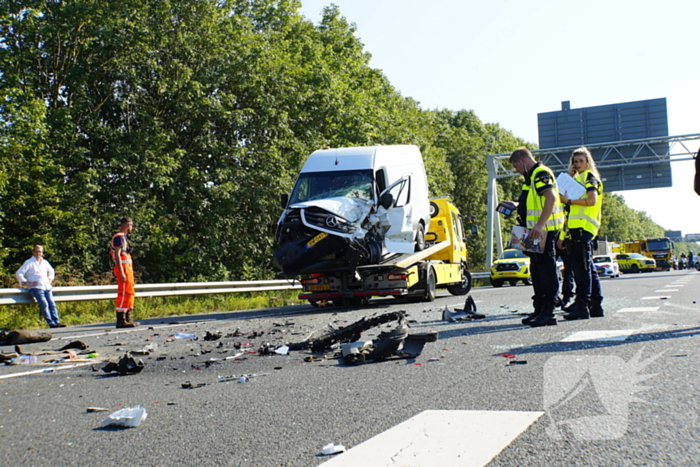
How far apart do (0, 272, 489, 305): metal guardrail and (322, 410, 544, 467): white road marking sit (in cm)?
1067

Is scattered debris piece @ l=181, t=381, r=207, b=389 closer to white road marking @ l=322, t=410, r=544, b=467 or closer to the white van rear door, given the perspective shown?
white road marking @ l=322, t=410, r=544, b=467

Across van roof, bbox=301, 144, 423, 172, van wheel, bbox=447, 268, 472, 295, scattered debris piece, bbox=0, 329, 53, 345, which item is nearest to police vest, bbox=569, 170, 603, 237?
van roof, bbox=301, 144, 423, 172

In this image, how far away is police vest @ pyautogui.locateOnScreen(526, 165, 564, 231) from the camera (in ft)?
26.3

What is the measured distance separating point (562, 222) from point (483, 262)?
159 ft

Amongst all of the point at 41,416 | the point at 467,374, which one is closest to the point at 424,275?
the point at 467,374

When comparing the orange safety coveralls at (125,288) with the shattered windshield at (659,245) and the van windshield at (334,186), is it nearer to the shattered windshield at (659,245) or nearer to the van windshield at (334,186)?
the van windshield at (334,186)

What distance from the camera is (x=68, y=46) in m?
22.7

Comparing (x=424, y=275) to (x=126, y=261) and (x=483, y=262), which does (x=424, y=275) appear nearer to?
(x=126, y=261)

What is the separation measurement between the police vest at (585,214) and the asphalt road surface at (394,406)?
2055 mm

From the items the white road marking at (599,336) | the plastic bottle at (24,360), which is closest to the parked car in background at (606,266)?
the white road marking at (599,336)

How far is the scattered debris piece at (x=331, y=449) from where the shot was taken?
293 cm

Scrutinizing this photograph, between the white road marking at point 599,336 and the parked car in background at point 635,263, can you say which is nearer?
the white road marking at point 599,336

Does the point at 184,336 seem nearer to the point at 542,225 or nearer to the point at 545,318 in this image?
the point at 545,318

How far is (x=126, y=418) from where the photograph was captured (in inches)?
145
